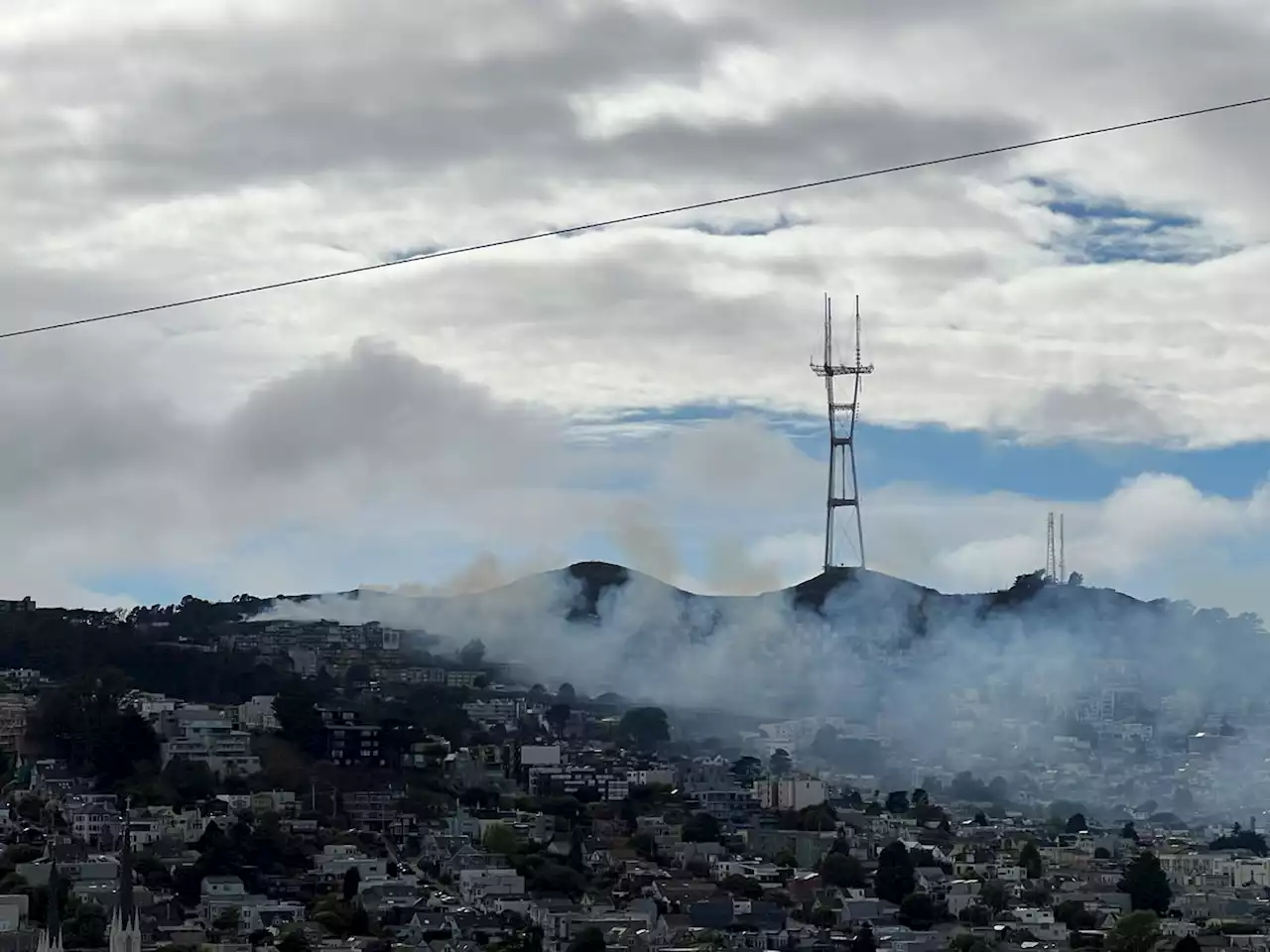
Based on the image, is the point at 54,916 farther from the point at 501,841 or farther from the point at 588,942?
the point at 501,841

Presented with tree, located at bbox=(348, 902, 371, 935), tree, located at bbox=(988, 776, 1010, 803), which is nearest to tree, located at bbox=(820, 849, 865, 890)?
tree, located at bbox=(348, 902, 371, 935)

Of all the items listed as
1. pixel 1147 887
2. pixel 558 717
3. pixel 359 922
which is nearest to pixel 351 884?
pixel 359 922

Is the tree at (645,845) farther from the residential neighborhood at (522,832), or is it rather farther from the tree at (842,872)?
the tree at (842,872)

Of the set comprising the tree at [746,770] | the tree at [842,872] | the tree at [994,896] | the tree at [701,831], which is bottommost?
the tree at [994,896]

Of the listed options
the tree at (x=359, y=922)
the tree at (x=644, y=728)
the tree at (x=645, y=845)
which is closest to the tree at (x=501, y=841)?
the tree at (x=645, y=845)

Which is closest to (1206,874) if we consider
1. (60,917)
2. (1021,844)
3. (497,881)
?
(1021,844)

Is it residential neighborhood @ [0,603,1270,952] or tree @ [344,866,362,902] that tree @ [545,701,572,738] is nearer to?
residential neighborhood @ [0,603,1270,952]

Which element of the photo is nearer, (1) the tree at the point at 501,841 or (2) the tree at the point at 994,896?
(2) the tree at the point at 994,896
